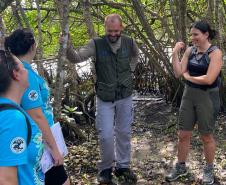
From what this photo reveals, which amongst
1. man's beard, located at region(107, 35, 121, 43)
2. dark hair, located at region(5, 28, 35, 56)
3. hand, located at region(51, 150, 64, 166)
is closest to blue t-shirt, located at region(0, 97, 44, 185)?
hand, located at region(51, 150, 64, 166)

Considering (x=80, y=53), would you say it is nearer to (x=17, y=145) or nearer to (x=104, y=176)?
(x=104, y=176)

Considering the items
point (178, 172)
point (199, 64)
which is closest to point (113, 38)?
point (199, 64)

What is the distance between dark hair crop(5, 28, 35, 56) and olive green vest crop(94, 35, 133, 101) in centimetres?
144

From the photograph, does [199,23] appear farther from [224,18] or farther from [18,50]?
[224,18]

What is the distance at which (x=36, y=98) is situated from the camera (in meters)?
2.70

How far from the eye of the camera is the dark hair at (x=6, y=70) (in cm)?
182

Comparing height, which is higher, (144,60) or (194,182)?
(144,60)

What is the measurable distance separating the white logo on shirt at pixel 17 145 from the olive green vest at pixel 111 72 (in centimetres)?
250

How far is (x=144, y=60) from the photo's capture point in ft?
29.2

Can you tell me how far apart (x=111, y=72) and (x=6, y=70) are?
97.5 inches

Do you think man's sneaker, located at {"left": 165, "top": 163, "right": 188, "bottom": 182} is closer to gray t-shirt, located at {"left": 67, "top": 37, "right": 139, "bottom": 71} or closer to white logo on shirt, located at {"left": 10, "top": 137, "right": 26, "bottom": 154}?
gray t-shirt, located at {"left": 67, "top": 37, "right": 139, "bottom": 71}

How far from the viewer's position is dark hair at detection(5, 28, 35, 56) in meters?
2.86

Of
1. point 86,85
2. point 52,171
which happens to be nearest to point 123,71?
point 52,171

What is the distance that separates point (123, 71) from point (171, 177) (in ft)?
3.92
